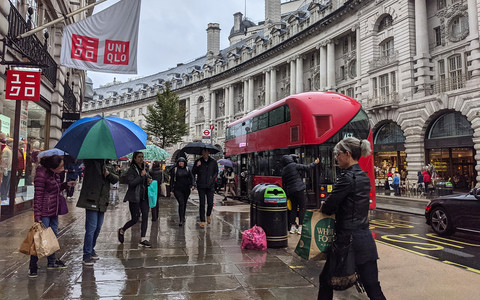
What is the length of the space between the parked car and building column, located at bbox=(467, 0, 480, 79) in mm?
17100

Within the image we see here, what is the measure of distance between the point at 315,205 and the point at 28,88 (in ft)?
29.0

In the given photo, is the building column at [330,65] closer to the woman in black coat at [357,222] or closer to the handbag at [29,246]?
the handbag at [29,246]

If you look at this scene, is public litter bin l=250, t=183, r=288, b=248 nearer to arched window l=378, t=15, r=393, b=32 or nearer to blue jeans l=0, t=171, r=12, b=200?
blue jeans l=0, t=171, r=12, b=200

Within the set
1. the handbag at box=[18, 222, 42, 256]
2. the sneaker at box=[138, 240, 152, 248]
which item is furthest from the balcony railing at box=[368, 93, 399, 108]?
the handbag at box=[18, 222, 42, 256]

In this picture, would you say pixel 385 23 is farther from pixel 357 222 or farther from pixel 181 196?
pixel 357 222

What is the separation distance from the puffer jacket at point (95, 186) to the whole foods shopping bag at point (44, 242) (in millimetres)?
724

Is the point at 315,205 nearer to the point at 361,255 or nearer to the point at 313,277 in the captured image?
the point at 313,277

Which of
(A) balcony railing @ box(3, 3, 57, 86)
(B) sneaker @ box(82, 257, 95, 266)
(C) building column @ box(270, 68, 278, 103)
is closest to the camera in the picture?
(B) sneaker @ box(82, 257, 95, 266)

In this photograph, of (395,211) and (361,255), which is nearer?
(361,255)

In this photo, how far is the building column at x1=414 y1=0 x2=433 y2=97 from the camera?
2520 cm

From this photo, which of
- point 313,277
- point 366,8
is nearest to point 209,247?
point 313,277

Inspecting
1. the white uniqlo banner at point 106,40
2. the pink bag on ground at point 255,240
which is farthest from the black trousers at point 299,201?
the white uniqlo banner at point 106,40

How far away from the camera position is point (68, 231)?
27.0ft

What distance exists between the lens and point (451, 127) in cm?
2389
